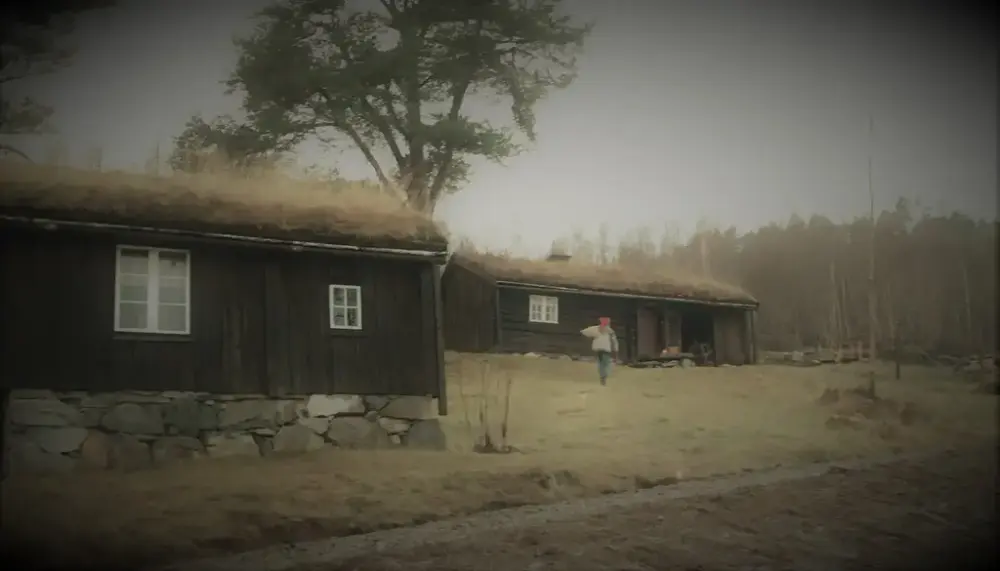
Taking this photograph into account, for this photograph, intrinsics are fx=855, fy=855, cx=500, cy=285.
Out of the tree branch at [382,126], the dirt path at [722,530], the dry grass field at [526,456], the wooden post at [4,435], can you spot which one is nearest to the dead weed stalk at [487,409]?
the dry grass field at [526,456]

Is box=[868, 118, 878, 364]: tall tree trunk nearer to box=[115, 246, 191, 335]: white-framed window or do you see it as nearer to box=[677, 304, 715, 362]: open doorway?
box=[677, 304, 715, 362]: open doorway

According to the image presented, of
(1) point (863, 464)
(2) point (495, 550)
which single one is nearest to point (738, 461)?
(1) point (863, 464)

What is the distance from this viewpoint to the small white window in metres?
3.57

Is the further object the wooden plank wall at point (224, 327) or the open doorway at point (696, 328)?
the open doorway at point (696, 328)

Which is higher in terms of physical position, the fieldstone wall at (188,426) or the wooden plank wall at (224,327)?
the wooden plank wall at (224,327)

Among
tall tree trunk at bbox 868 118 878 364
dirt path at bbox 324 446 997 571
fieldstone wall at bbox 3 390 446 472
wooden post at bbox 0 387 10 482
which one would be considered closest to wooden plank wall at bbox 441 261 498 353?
fieldstone wall at bbox 3 390 446 472

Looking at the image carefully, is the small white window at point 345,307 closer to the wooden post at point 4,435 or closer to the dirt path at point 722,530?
the dirt path at point 722,530

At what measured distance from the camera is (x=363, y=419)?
3629 mm

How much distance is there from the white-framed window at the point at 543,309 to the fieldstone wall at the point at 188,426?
2.24ft

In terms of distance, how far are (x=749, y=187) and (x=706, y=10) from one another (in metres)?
0.97

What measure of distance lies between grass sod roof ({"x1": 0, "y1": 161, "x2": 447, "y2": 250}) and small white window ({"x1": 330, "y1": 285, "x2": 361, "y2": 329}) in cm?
22

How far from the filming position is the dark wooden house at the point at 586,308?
3.90 meters

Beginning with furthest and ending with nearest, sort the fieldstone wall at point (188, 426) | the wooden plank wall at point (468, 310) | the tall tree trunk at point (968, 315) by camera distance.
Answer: the tall tree trunk at point (968, 315)
the wooden plank wall at point (468, 310)
the fieldstone wall at point (188, 426)

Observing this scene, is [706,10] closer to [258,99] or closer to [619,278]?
[619,278]
